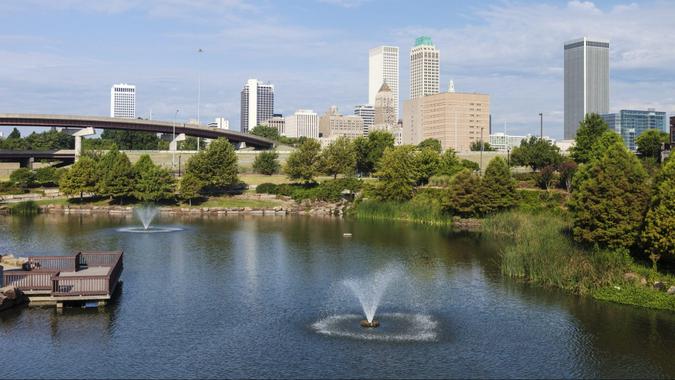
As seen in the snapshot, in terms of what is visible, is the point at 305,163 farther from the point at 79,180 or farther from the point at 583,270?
the point at 583,270

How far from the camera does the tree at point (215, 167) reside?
104125 mm

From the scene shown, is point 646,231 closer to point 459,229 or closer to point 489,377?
point 489,377

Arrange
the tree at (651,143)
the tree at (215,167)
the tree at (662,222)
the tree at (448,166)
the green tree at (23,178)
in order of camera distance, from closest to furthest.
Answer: the tree at (662,222)
the tree at (651,143)
the tree at (448,166)
the tree at (215,167)
the green tree at (23,178)

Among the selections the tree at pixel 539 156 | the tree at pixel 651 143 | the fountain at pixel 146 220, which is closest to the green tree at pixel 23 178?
the fountain at pixel 146 220

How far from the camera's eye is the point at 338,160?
115 metres

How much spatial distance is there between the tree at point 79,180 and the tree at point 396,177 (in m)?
43.7

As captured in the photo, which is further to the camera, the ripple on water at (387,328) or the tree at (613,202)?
the tree at (613,202)

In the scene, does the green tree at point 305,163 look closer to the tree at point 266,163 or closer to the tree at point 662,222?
the tree at point 266,163

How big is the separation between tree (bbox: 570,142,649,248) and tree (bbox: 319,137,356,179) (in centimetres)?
6915

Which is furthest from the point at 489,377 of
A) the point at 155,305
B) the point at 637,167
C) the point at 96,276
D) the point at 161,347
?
the point at 637,167

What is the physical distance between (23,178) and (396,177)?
6328 centimetres

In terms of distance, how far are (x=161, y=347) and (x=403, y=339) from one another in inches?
427

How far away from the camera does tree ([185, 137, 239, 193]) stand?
104 metres

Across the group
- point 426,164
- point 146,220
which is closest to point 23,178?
point 146,220
